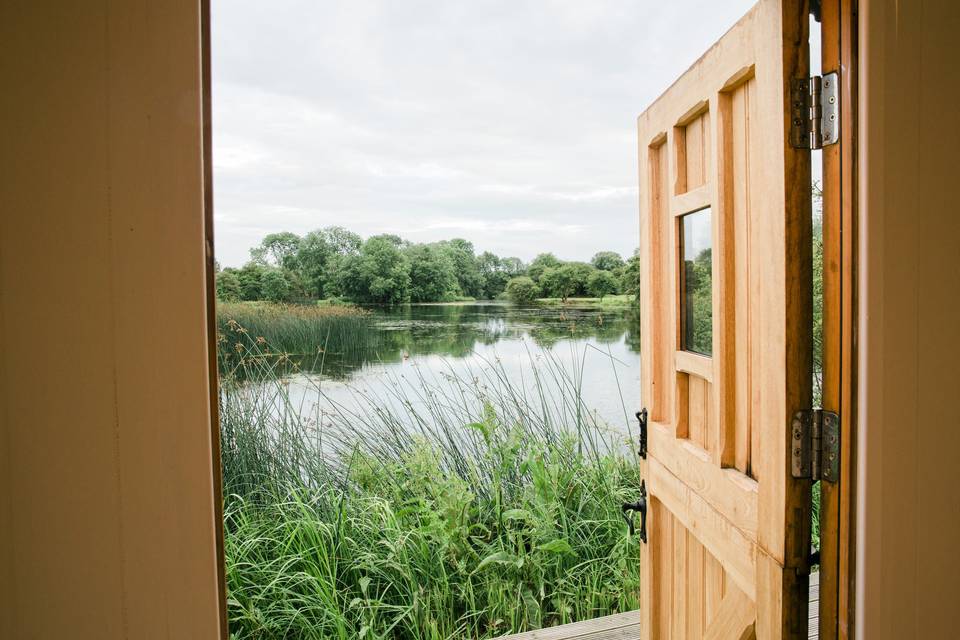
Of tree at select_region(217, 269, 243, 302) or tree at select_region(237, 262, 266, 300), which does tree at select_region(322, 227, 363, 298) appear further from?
tree at select_region(217, 269, 243, 302)

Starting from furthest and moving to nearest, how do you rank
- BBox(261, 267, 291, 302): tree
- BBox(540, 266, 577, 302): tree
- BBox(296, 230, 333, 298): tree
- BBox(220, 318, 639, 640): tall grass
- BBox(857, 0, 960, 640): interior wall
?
1. BBox(540, 266, 577, 302): tree
2. BBox(296, 230, 333, 298): tree
3. BBox(261, 267, 291, 302): tree
4. BBox(220, 318, 639, 640): tall grass
5. BBox(857, 0, 960, 640): interior wall

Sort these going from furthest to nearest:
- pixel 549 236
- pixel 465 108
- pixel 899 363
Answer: pixel 549 236 < pixel 465 108 < pixel 899 363

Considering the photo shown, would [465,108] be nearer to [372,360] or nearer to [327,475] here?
[372,360]

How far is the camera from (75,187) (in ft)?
1.95

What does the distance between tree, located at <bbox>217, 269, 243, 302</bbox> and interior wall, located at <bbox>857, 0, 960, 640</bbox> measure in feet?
10.2

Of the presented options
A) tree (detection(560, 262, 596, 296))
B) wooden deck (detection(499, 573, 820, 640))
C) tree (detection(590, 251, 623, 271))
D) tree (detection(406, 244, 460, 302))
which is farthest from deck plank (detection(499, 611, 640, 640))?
tree (detection(590, 251, 623, 271))

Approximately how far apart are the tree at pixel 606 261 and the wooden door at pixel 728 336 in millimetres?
2942

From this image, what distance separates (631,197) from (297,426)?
128 inches

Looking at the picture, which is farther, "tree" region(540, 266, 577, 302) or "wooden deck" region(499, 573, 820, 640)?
"tree" region(540, 266, 577, 302)

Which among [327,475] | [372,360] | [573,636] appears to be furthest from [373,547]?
[372,360]

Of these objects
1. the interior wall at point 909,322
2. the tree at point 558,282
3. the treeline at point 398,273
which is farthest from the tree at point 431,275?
the interior wall at point 909,322

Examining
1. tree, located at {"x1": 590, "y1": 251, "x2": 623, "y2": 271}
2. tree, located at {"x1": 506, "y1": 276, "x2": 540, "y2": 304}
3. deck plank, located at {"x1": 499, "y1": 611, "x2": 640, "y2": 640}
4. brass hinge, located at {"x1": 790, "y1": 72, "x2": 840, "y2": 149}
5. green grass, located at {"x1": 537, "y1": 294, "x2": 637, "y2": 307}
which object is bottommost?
deck plank, located at {"x1": 499, "y1": 611, "x2": 640, "y2": 640}

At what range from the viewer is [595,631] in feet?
6.52

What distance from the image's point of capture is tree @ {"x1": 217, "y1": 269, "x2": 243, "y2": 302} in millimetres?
3107
